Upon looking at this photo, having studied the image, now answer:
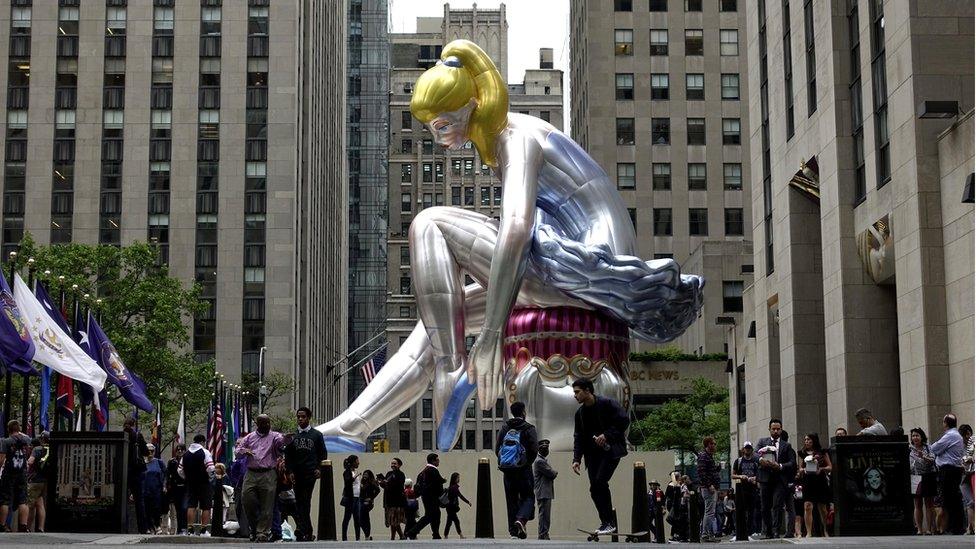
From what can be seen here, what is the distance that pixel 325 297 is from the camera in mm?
105562

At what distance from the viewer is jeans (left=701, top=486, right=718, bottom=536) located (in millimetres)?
23973

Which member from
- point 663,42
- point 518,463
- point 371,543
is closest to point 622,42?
point 663,42

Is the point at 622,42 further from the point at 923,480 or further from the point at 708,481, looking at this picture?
the point at 923,480

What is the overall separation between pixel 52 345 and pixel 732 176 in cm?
6602

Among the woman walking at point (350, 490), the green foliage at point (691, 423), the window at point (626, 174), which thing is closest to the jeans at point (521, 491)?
the woman walking at point (350, 490)

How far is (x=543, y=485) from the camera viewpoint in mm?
19438

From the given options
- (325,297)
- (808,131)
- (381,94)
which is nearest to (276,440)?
(808,131)

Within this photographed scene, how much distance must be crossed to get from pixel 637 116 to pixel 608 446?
7710 cm

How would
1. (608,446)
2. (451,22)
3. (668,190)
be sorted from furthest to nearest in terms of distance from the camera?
(451,22), (668,190), (608,446)

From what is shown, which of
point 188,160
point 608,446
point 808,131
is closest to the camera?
point 608,446

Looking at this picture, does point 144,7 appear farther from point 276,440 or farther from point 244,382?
point 276,440

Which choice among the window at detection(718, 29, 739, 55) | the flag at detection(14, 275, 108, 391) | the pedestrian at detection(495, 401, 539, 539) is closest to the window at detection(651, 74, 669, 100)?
the window at detection(718, 29, 739, 55)

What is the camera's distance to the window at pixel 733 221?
92.4m

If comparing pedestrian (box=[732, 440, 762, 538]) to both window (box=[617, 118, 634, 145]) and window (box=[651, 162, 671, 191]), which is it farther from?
window (box=[617, 118, 634, 145])
